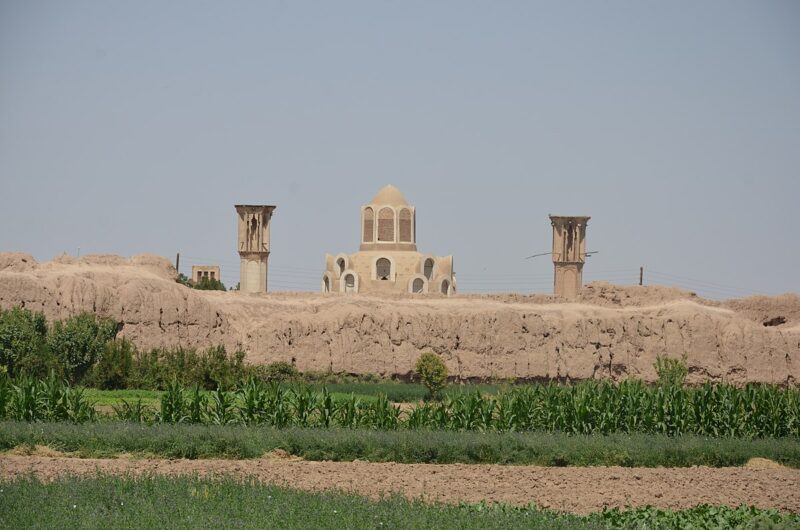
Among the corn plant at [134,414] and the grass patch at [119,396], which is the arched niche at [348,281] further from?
the corn plant at [134,414]

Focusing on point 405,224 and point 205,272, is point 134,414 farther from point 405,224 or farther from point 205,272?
point 205,272

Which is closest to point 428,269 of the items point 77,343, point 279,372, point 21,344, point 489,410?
point 279,372

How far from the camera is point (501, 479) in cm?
1862

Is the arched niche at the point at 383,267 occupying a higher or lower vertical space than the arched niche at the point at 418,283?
higher

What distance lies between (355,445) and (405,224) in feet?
129

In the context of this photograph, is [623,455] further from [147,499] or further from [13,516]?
[13,516]

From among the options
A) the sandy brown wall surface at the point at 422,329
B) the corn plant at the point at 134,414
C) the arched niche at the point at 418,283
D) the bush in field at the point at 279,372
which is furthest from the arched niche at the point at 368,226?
the corn plant at the point at 134,414

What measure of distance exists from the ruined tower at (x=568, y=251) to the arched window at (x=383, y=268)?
7.57 metres

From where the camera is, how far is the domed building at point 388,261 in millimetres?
57969

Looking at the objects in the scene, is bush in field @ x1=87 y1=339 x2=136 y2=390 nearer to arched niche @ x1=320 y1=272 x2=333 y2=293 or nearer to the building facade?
arched niche @ x1=320 y1=272 x2=333 y2=293

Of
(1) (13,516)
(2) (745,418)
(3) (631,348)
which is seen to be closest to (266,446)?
(1) (13,516)

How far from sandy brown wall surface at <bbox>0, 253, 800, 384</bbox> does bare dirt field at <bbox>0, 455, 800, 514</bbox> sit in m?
17.6

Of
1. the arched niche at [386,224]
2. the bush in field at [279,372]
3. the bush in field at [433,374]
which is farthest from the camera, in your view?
the arched niche at [386,224]

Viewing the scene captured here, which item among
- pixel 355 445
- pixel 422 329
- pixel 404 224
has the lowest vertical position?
pixel 355 445
